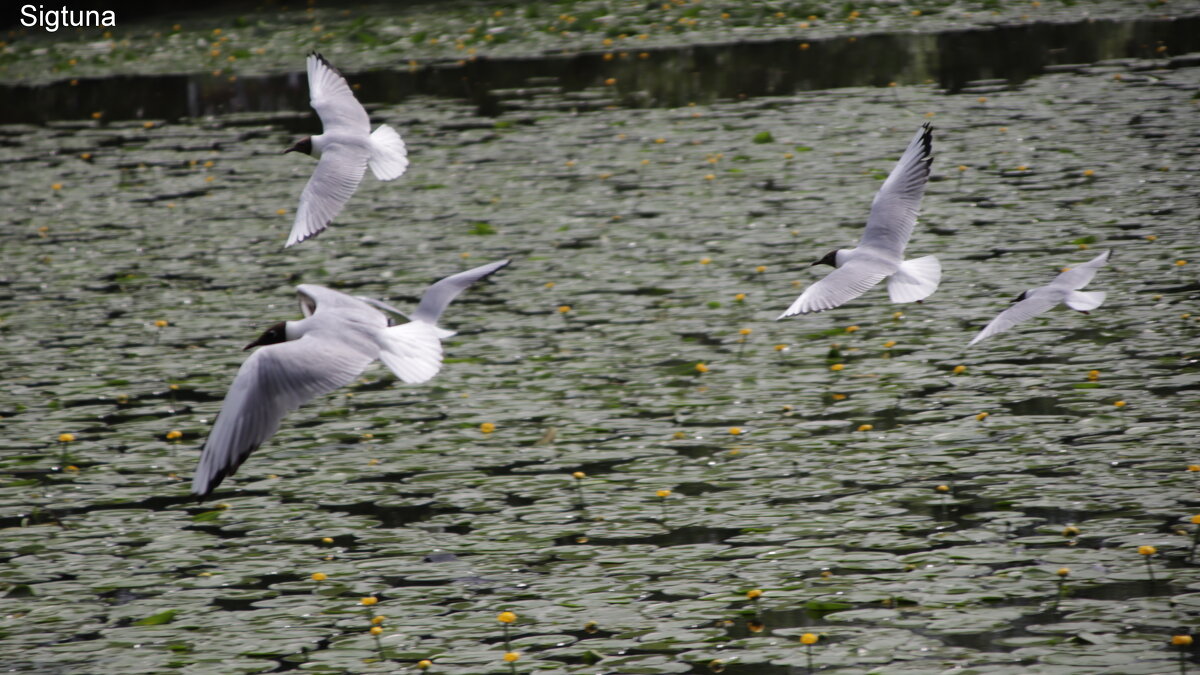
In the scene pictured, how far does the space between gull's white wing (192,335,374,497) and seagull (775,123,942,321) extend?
1.70 meters

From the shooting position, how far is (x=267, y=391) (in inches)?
170

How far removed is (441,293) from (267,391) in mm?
903

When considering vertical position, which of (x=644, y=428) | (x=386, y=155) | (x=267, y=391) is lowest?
(x=644, y=428)

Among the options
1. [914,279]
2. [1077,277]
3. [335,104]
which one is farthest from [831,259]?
[335,104]

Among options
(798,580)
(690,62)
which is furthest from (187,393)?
(690,62)

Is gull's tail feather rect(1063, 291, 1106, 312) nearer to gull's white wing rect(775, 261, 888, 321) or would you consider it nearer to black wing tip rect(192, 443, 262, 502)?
gull's white wing rect(775, 261, 888, 321)

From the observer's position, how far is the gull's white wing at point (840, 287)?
504 cm

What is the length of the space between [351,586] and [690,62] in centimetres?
1077

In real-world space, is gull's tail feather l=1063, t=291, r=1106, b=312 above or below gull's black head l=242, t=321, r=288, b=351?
below

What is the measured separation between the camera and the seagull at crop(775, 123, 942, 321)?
515 centimetres

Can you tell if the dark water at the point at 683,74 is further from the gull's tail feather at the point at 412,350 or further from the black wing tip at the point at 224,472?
the black wing tip at the point at 224,472

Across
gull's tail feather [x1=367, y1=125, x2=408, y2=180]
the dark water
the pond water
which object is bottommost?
the pond water

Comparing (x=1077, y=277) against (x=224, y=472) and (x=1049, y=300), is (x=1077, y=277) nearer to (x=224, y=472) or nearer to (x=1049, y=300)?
(x=1049, y=300)

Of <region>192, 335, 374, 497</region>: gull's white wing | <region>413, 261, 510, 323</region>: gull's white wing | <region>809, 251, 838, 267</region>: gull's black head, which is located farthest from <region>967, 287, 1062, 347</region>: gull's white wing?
<region>192, 335, 374, 497</region>: gull's white wing
